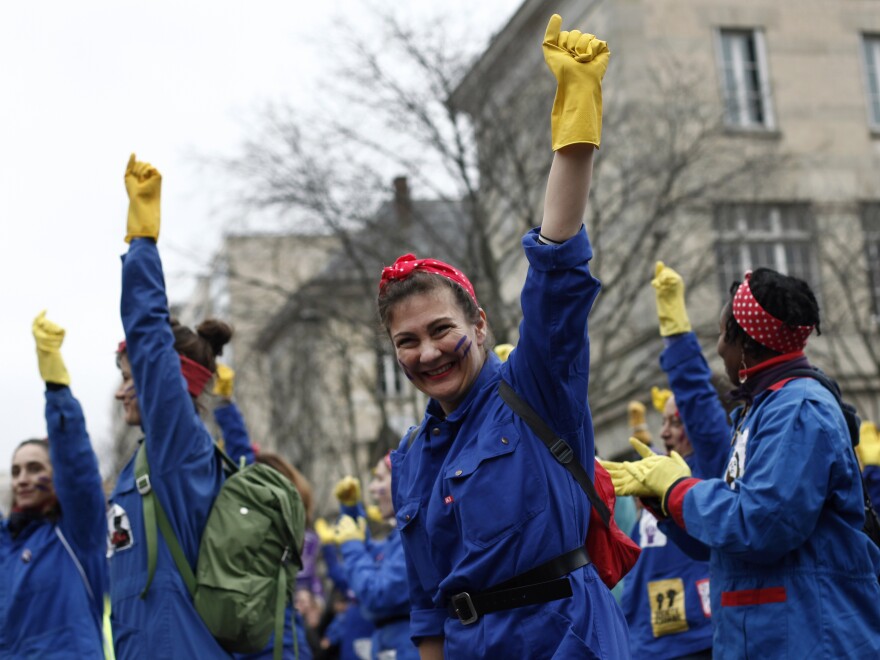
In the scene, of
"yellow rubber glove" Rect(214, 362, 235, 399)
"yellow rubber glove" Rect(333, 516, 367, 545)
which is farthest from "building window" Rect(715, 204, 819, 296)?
"yellow rubber glove" Rect(214, 362, 235, 399)

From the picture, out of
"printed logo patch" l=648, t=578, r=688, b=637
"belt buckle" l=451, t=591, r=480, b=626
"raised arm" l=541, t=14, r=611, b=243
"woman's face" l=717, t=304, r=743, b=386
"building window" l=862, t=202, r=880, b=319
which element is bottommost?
"printed logo patch" l=648, t=578, r=688, b=637

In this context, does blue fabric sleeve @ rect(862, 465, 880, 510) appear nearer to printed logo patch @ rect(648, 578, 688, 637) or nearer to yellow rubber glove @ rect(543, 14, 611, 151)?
printed logo patch @ rect(648, 578, 688, 637)

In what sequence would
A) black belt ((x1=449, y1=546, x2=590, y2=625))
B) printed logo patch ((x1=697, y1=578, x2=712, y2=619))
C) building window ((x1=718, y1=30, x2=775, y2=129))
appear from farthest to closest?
A: 1. building window ((x1=718, y1=30, x2=775, y2=129))
2. printed logo patch ((x1=697, y1=578, x2=712, y2=619))
3. black belt ((x1=449, y1=546, x2=590, y2=625))

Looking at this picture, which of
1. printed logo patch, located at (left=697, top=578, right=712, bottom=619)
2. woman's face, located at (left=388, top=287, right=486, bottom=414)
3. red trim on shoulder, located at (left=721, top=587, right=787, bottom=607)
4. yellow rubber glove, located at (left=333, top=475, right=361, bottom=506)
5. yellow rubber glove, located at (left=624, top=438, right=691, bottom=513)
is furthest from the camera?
yellow rubber glove, located at (left=333, top=475, right=361, bottom=506)

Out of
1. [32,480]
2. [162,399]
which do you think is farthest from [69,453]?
[162,399]

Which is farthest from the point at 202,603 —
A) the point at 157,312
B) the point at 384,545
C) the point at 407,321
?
the point at 384,545

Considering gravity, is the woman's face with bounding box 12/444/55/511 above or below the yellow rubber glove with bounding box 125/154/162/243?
below

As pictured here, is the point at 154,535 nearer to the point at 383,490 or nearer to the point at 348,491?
the point at 383,490

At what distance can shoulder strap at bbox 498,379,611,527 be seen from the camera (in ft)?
11.1

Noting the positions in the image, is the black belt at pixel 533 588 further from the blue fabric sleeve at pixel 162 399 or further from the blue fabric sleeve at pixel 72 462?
the blue fabric sleeve at pixel 72 462

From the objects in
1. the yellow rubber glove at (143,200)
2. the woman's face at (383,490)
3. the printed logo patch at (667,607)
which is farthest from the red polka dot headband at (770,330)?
the woman's face at (383,490)

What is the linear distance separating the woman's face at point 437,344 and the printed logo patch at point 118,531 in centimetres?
206

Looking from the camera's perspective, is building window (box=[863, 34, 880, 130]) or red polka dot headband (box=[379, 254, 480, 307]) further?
building window (box=[863, 34, 880, 130])

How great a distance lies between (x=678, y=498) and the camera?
4.51m
